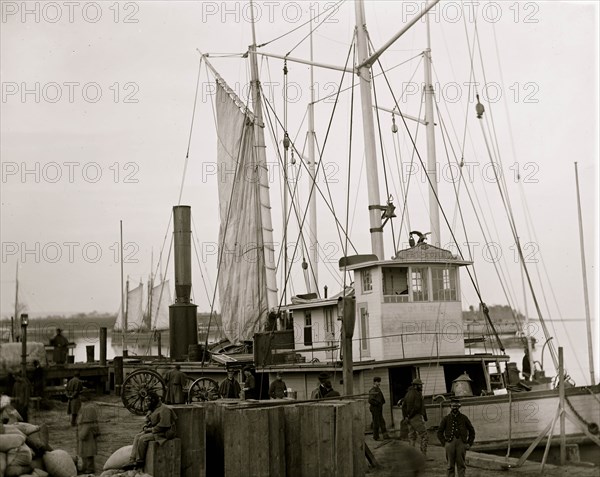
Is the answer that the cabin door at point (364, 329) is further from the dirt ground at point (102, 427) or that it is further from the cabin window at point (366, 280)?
the dirt ground at point (102, 427)

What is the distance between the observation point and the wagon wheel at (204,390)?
21.5m

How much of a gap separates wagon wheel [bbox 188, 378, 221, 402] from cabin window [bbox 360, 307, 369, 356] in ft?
13.5

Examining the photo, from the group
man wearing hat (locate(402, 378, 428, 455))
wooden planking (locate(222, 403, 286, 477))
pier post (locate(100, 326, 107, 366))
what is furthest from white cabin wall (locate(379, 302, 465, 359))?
pier post (locate(100, 326, 107, 366))

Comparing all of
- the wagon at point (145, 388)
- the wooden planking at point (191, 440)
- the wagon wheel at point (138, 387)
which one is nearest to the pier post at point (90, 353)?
the wagon at point (145, 388)

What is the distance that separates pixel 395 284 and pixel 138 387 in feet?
26.8

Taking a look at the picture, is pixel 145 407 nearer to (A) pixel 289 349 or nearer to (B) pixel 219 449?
(A) pixel 289 349

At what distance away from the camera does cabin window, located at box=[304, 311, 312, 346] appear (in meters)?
24.7

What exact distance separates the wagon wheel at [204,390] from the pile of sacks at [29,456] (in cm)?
860

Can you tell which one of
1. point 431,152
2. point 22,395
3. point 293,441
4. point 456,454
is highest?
point 431,152

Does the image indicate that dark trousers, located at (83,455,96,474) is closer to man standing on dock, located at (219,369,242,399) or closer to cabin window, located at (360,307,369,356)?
man standing on dock, located at (219,369,242,399)

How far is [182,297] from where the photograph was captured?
98.8 ft

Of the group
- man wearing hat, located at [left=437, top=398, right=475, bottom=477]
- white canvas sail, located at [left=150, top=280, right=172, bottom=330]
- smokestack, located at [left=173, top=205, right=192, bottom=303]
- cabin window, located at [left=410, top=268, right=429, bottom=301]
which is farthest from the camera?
white canvas sail, located at [left=150, top=280, right=172, bottom=330]

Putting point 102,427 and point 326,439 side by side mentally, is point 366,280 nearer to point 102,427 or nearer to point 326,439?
point 102,427

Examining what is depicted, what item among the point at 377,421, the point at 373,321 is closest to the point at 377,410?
the point at 377,421
